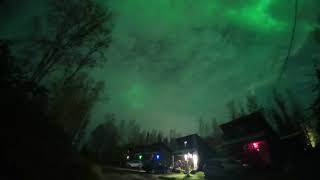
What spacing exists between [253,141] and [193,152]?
17.9 metres

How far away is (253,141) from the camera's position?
34.3 m

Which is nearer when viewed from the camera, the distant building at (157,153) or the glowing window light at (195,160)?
the glowing window light at (195,160)

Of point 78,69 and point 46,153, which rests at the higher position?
point 78,69

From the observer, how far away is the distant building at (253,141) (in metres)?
32.6

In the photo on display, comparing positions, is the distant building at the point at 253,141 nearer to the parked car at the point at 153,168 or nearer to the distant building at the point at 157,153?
the parked car at the point at 153,168

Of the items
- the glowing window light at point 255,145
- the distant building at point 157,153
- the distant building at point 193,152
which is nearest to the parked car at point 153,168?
the distant building at point 193,152

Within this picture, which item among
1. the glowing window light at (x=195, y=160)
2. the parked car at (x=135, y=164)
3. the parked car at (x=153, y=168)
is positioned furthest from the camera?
the glowing window light at (x=195, y=160)

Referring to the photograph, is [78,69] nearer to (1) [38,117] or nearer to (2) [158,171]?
(1) [38,117]

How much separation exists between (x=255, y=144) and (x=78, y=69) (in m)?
25.1

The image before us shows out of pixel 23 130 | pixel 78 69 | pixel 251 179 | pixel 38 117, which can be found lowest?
pixel 251 179

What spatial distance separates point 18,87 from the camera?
1515 centimetres

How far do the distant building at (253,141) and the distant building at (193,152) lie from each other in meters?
9.80

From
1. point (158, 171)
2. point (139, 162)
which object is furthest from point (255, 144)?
point (139, 162)

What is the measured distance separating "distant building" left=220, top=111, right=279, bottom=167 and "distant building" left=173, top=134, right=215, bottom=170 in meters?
9.80
